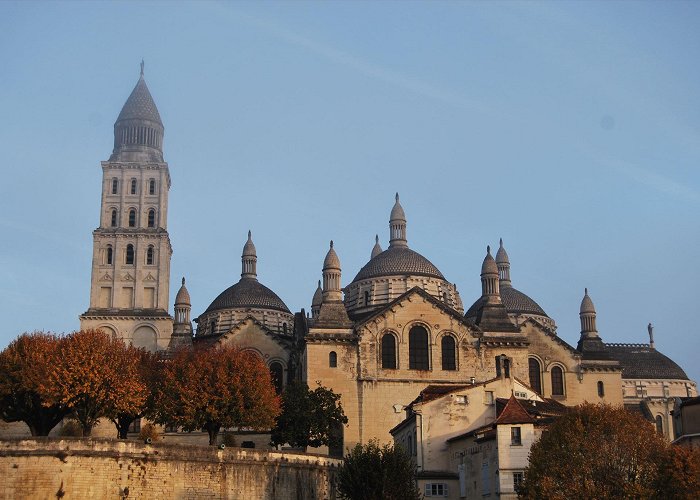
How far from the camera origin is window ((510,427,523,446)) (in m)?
49.0

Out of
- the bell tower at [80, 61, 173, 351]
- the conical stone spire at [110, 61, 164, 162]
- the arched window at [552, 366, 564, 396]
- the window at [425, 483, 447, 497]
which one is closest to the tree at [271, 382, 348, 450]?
the window at [425, 483, 447, 497]

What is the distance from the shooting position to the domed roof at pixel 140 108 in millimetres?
113000

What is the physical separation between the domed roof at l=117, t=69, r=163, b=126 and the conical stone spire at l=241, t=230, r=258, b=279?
21.6 metres

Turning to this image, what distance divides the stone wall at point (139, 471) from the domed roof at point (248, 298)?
39.5m

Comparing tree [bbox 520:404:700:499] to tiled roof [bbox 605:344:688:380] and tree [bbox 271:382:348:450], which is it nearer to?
tree [bbox 271:382:348:450]

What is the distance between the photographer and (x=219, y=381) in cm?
5994

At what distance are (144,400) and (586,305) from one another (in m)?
43.2

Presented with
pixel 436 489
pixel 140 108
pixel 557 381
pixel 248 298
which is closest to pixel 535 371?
pixel 557 381

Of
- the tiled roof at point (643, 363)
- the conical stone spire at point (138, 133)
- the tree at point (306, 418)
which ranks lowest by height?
the tree at point (306, 418)

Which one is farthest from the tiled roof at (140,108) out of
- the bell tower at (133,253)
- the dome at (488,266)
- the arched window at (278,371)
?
the dome at (488,266)

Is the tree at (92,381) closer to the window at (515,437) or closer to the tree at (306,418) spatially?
the tree at (306,418)

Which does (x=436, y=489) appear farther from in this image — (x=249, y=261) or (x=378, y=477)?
(x=249, y=261)

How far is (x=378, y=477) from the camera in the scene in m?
50.2

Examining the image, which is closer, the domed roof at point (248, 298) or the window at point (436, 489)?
the window at point (436, 489)
